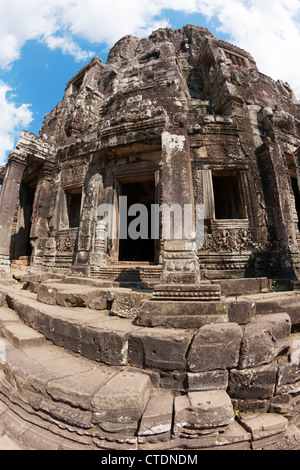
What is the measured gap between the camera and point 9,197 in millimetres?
8320

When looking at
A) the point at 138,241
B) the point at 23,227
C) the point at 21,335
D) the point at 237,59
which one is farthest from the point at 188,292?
the point at 237,59

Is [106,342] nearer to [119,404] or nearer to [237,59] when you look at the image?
[119,404]

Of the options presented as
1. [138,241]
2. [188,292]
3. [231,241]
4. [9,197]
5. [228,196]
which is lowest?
[188,292]

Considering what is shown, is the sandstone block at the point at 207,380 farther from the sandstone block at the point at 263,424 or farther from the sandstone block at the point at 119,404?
the sandstone block at the point at 119,404

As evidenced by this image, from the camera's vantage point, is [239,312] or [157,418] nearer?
[157,418]

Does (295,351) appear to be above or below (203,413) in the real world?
above

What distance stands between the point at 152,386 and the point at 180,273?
139cm

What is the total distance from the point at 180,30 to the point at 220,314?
21.9 m

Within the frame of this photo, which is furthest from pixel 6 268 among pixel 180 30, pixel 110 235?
pixel 180 30

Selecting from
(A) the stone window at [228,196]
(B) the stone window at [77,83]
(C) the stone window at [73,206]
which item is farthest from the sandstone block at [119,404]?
(B) the stone window at [77,83]

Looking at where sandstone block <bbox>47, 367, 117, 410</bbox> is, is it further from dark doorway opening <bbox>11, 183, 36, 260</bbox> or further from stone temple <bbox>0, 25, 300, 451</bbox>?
dark doorway opening <bbox>11, 183, 36, 260</bbox>

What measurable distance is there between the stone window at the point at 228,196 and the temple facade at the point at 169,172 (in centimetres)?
4

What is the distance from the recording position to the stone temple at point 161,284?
6.15 ft

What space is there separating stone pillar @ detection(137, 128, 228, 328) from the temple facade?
0.12 feet
